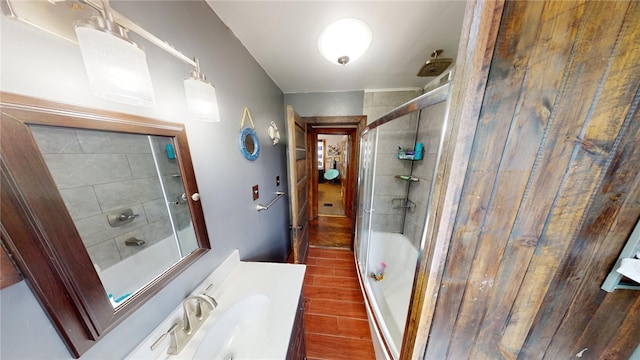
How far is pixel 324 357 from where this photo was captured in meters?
1.20

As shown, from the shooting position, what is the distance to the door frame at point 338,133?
193cm

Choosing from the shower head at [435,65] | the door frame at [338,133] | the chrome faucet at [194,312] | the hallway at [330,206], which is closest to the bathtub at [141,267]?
the chrome faucet at [194,312]

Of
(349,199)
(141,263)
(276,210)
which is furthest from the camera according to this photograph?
(349,199)

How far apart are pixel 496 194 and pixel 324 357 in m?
1.54

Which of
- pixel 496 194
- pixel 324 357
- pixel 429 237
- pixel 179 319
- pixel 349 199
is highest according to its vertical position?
pixel 496 194

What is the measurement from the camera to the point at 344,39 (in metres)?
1.05

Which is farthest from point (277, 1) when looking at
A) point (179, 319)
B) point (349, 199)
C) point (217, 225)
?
point (349, 199)

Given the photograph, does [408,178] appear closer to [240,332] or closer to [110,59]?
[240,332]

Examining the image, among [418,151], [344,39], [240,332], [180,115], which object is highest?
[344,39]

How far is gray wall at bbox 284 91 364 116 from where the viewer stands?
1.87m

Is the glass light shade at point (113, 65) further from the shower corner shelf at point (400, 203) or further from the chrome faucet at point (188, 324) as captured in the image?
the shower corner shelf at point (400, 203)

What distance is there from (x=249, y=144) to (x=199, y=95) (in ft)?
1.90

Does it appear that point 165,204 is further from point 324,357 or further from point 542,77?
point 324,357

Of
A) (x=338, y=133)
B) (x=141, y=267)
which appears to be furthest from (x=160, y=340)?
(x=338, y=133)
